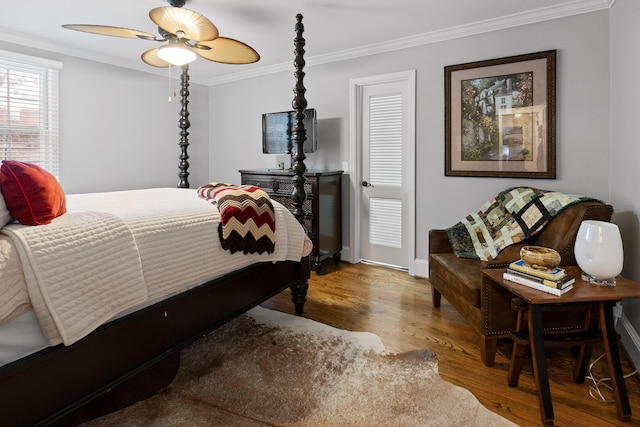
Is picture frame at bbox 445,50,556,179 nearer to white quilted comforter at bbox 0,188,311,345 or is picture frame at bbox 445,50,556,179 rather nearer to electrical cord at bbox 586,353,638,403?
electrical cord at bbox 586,353,638,403

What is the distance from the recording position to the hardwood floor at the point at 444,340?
1.65 metres

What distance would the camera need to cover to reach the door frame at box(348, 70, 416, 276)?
3615 millimetres

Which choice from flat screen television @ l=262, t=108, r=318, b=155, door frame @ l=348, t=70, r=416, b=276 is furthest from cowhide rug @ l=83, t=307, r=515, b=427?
flat screen television @ l=262, t=108, r=318, b=155

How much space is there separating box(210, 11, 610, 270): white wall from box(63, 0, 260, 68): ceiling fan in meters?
1.51

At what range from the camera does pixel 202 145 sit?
17.4ft

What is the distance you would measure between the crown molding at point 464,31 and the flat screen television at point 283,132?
680 millimetres

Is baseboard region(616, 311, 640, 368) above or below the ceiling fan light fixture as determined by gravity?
below

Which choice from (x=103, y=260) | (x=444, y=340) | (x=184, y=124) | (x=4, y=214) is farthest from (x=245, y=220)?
(x=184, y=124)

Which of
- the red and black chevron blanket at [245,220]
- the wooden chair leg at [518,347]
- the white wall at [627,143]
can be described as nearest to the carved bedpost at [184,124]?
the red and black chevron blanket at [245,220]

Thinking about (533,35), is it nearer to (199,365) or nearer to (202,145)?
(199,365)

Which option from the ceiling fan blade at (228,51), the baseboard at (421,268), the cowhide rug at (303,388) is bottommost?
the cowhide rug at (303,388)

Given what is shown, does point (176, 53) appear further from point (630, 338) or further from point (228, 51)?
point (630, 338)

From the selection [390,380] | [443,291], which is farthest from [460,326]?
[390,380]

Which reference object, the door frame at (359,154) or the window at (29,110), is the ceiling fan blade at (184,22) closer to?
the door frame at (359,154)
